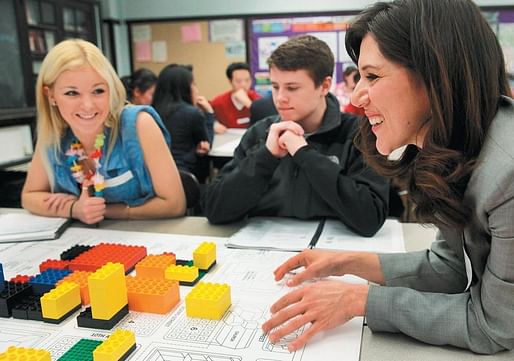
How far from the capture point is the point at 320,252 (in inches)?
44.5

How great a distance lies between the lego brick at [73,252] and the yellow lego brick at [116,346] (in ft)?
1.57

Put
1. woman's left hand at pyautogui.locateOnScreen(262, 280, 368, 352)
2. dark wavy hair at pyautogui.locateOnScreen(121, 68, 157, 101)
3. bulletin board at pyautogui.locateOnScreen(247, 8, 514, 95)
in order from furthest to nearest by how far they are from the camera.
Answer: bulletin board at pyautogui.locateOnScreen(247, 8, 514, 95)
dark wavy hair at pyautogui.locateOnScreen(121, 68, 157, 101)
woman's left hand at pyautogui.locateOnScreen(262, 280, 368, 352)

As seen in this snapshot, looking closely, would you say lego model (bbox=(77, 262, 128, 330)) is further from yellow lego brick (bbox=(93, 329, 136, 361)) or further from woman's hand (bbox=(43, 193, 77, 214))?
woman's hand (bbox=(43, 193, 77, 214))

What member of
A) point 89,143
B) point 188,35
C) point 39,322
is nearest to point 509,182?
point 39,322

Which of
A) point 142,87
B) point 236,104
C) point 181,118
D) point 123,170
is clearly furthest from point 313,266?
point 236,104

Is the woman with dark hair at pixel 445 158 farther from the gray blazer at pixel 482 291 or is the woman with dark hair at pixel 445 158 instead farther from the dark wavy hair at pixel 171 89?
the dark wavy hair at pixel 171 89

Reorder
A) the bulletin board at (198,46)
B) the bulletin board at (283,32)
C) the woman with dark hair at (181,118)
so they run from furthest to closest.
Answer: the bulletin board at (198,46) < the bulletin board at (283,32) < the woman with dark hair at (181,118)

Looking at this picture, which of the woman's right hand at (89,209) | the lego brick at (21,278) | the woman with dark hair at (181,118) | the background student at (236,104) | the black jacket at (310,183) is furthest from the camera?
the background student at (236,104)

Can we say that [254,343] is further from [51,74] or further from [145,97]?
[145,97]

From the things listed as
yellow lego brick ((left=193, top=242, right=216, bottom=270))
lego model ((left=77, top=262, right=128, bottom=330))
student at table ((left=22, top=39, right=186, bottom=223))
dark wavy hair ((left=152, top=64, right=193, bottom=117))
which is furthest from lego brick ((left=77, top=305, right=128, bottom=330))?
dark wavy hair ((left=152, top=64, right=193, bottom=117))

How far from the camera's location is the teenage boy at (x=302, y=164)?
1457mm

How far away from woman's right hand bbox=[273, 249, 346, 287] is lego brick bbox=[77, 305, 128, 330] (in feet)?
1.21

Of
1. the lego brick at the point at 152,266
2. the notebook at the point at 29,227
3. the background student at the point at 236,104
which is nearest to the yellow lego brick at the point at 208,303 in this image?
the lego brick at the point at 152,266

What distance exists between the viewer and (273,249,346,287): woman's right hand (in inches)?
42.8
